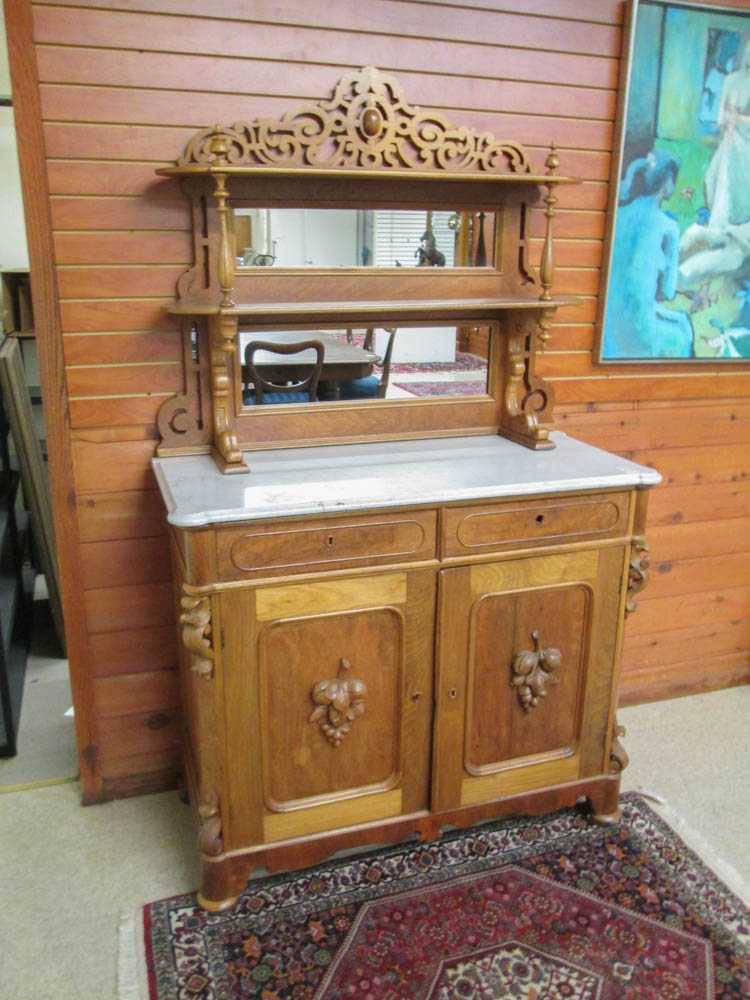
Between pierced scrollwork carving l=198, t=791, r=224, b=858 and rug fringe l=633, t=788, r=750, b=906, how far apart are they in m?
1.20

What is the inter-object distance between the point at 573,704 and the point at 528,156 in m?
1.44

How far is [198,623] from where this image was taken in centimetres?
179

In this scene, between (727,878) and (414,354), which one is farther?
(414,354)

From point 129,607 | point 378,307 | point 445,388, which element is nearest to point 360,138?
point 378,307

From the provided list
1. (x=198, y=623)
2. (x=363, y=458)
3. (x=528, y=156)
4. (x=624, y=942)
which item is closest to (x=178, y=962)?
(x=198, y=623)

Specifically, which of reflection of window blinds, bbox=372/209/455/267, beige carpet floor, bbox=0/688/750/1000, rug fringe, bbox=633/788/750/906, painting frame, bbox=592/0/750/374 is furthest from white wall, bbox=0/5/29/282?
rug fringe, bbox=633/788/750/906

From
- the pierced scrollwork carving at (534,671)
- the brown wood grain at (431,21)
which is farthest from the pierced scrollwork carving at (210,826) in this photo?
the brown wood grain at (431,21)

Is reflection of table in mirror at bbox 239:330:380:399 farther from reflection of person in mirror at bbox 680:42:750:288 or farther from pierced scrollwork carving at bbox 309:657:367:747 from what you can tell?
reflection of person in mirror at bbox 680:42:750:288

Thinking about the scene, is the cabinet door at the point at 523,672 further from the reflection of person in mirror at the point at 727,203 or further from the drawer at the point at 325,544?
the reflection of person in mirror at the point at 727,203

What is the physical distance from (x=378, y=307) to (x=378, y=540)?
0.57 m

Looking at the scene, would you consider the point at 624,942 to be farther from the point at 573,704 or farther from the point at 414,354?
the point at 414,354

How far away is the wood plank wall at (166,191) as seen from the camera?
76.7 inches

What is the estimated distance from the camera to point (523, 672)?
2.11m

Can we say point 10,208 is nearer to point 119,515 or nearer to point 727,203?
point 119,515
